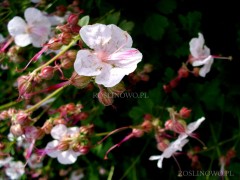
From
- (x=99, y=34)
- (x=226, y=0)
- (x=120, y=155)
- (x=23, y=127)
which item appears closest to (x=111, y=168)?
(x=120, y=155)

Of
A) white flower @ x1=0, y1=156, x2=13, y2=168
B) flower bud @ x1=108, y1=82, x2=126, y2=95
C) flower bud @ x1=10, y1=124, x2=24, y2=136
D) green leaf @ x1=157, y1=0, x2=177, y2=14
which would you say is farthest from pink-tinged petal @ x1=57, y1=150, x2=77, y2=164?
green leaf @ x1=157, y1=0, x2=177, y2=14

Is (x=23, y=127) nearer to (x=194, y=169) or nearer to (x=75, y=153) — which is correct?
(x=75, y=153)

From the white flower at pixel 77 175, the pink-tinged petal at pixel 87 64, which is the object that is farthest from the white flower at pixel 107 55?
the white flower at pixel 77 175

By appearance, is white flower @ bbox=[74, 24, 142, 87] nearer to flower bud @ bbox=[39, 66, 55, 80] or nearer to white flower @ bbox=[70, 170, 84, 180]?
flower bud @ bbox=[39, 66, 55, 80]

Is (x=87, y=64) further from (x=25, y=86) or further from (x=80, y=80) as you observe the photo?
(x=25, y=86)

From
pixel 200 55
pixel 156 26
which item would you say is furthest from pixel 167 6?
pixel 200 55

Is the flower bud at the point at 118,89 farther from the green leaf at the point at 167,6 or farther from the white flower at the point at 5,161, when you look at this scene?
the white flower at the point at 5,161
